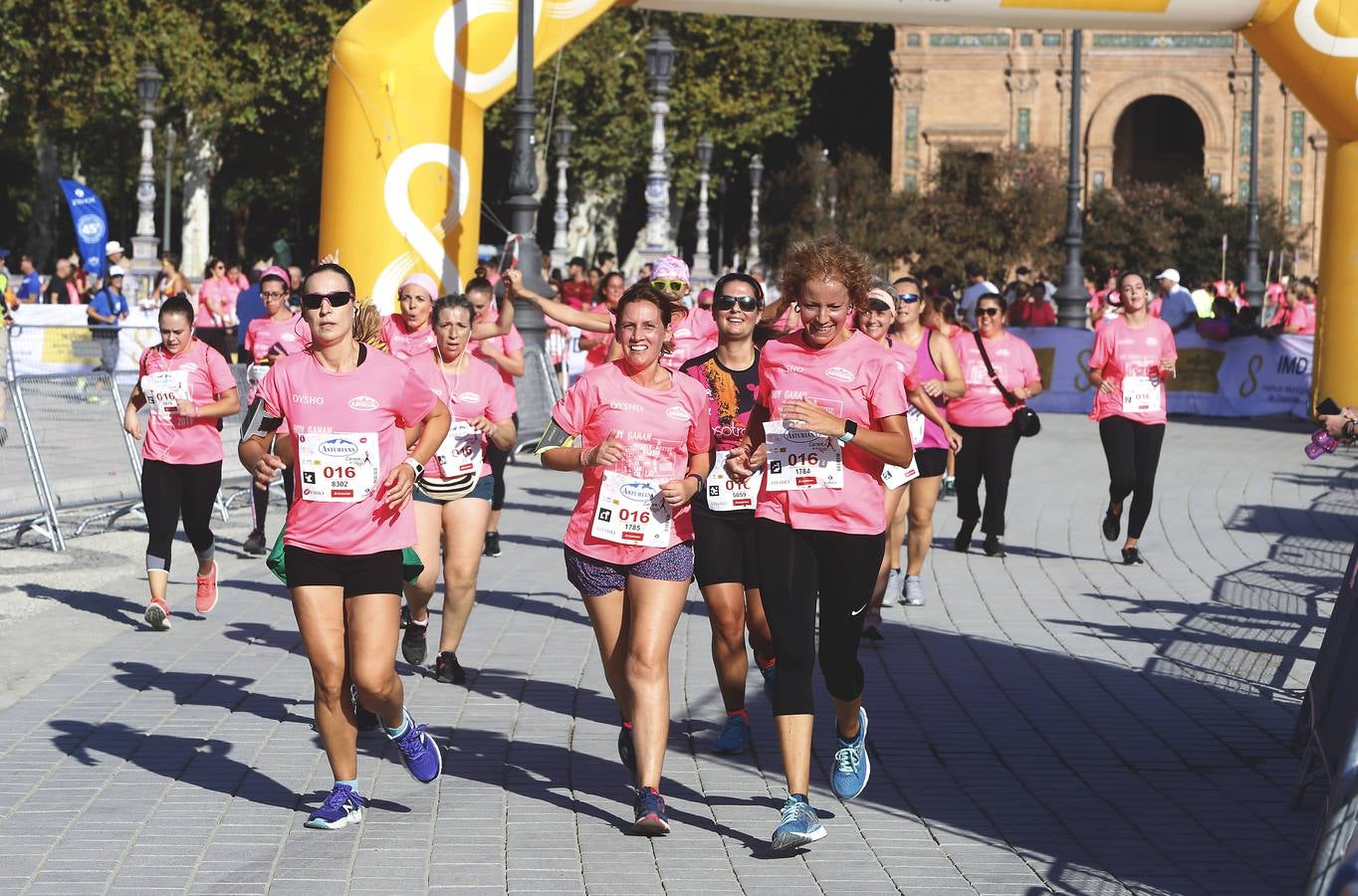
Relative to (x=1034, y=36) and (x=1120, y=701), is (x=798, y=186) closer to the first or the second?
(x=1034, y=36)

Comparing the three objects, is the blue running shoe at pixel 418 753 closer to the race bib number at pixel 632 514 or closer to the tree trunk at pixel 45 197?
the race bib number at pixel 632 514

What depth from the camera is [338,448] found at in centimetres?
655

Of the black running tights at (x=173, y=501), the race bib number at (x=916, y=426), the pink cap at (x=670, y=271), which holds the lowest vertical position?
the black running tights at (x=173, y=501)

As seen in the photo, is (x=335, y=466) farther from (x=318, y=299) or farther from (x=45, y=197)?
(x=45, y=197)

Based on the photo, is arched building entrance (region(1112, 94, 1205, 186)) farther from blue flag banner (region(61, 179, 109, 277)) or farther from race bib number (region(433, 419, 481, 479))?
race bib number (region(433, 419, 481, 479))

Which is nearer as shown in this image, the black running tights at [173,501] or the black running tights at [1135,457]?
the black running tights at [173,501]

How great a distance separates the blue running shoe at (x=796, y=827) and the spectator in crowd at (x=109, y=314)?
16.5m

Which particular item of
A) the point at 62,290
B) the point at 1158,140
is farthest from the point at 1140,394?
the point at 1158,140

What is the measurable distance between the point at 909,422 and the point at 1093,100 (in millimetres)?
52693

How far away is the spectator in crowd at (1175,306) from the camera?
86.7 feet

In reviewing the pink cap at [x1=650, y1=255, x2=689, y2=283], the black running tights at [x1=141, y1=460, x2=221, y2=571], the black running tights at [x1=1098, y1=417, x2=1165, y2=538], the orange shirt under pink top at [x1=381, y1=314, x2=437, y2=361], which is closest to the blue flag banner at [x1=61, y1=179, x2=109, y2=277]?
the black running tights at [x1=1098, y1=417, x2=1165, y2=538]

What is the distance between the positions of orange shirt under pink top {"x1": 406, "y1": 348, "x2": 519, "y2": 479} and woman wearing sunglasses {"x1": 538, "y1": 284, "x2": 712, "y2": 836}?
2.02m

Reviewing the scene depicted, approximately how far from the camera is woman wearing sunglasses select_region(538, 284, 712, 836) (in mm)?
6586

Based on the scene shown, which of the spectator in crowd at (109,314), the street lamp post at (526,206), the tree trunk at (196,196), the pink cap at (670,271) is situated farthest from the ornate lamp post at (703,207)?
the pink cap at (670,271)
